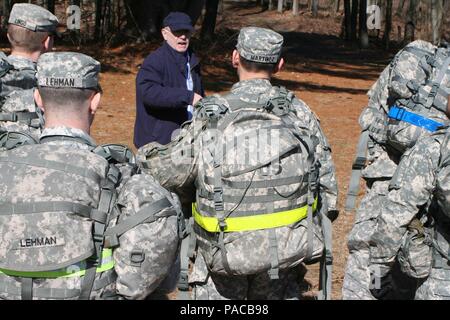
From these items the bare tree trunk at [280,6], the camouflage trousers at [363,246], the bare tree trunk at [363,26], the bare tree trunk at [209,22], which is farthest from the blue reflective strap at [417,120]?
the bare tree trunk at [280,6]

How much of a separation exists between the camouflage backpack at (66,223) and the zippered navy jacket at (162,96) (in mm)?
2625

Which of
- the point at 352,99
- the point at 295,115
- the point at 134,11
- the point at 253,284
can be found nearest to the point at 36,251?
the point at 253,284

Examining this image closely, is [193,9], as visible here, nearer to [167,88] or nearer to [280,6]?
[167,88]

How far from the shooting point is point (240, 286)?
4.43 meters

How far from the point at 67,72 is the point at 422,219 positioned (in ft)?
6.15

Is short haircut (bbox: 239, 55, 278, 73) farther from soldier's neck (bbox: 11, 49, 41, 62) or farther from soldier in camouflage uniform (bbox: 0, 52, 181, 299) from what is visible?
soldier's neck (bbox: 11, 49, 41, 62)

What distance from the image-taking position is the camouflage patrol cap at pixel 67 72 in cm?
317

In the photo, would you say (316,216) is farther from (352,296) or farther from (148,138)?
(148,138)

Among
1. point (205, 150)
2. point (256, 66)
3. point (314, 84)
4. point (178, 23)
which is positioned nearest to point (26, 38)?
point (178, 23)

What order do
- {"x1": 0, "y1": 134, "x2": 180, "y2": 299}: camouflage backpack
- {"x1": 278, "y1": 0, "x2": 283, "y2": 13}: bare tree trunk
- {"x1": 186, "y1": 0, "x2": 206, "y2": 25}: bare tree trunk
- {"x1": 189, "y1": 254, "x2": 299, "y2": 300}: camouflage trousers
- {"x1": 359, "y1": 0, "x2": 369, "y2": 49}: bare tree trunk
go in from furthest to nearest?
{"x1": 278, "y1": 0, "x2": 283, "y2": 13}: bare tree trunk < {"x1": 359, "y1": 0, "x2": 369, "y2": 49}: bare tree trunk < {"x1": 186, "y1": 0, "x2": 206, "y2": 25}: bare tree trunk < {"x1": 189, "y1": 254, "x2": 299, "y2": 300}: camouflage trousers < {"x1": 0, "y1": 134, "x2": 180, "y2": 299}: camouflage backpack

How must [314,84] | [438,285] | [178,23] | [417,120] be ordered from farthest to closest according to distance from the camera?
1. [314,84]
2. [178,23]
3. [417,120]
4. [438,285]

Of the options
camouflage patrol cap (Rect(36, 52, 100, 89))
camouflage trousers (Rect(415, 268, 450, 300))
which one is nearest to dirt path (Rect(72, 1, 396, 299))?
camouflage trousers (Rect(415, 268, 450, 300))

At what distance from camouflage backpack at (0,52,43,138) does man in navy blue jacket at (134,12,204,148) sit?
781mm

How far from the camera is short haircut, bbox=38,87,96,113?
3148 millimetres
